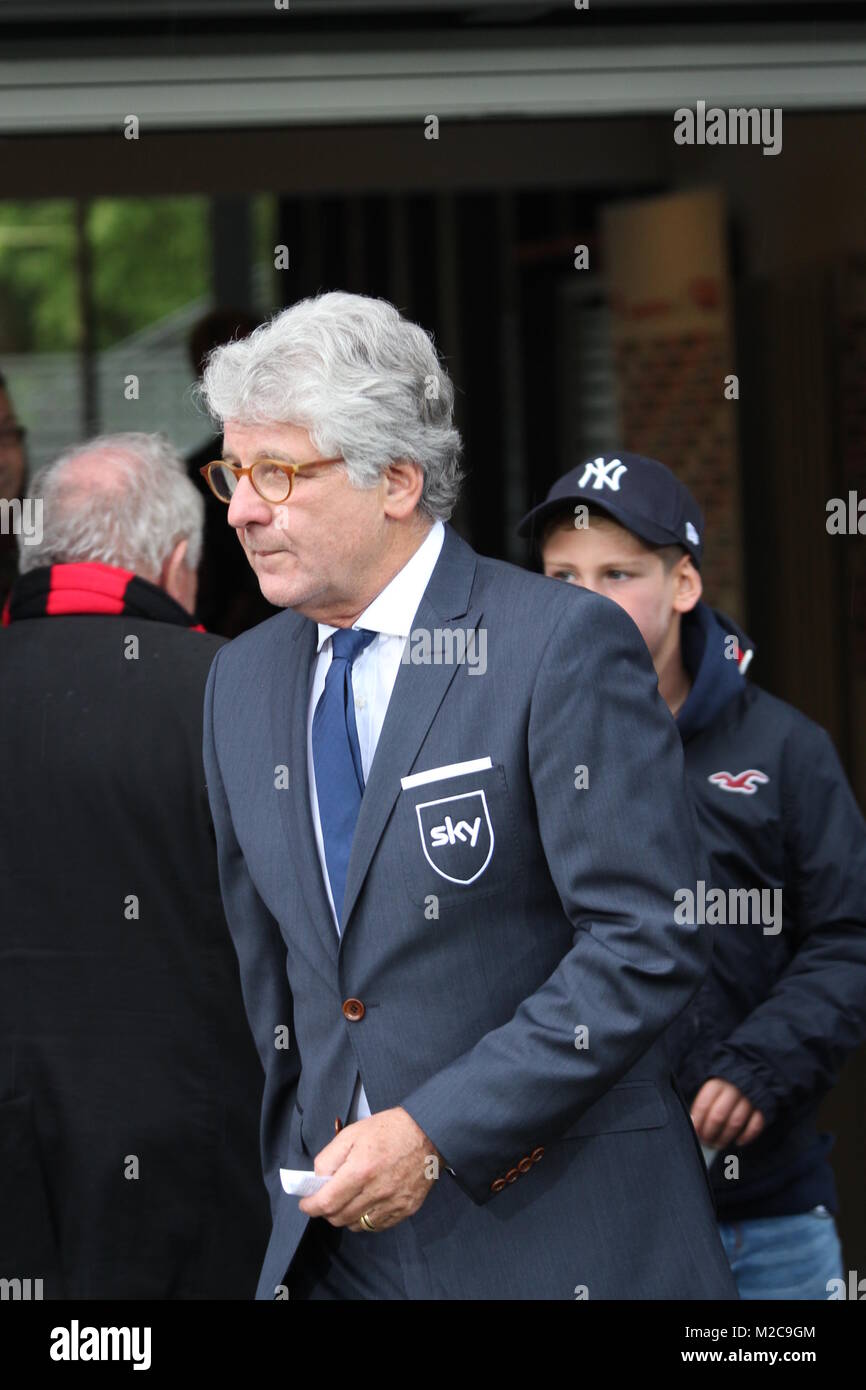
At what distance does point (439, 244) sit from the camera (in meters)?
9.25

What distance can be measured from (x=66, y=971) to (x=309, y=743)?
0.77 m

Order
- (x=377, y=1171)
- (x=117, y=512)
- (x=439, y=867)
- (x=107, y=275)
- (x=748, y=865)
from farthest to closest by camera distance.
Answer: (x=107, y=275) < (x=117, y=512) < (x=748, y=865) < (x=439, y=867) < (x=377, y=1171)

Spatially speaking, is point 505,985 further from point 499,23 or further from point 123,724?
point 499,23

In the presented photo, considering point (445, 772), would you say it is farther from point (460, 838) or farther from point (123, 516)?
point (123, 516)

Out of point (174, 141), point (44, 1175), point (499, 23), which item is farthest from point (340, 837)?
point (174, 141)

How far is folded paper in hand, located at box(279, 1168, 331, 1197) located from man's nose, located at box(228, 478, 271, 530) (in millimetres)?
776

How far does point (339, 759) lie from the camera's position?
2301mm

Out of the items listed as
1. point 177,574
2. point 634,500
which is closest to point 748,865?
point 634,500

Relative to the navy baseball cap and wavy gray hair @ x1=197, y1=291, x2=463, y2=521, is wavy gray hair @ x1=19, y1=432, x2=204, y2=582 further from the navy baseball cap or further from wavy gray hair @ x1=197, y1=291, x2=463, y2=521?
wavy gray hair @ x1=197, y1=291, x2=463, y2=521

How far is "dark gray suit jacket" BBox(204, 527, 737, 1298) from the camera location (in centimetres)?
210

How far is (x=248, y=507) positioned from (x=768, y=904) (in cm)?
118

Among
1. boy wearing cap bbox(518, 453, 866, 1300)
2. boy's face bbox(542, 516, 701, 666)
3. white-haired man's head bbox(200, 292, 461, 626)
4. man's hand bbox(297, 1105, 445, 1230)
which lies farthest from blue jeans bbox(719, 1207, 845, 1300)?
white-haired man's head bbox(200, 292, 461, 626)

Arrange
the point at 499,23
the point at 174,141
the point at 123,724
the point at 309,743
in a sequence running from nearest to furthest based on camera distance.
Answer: the point at 309,743 → the point at 123,724 → the point at 499,23 → the point at 174,141

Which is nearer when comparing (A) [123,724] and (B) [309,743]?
(B) [309,743]
